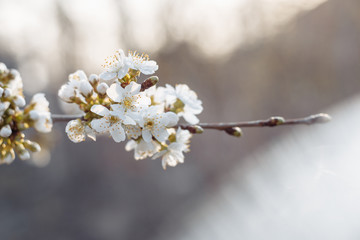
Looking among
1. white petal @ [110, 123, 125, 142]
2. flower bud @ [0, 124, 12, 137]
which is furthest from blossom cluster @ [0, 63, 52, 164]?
white petal @ [110, 123, 125, 142]

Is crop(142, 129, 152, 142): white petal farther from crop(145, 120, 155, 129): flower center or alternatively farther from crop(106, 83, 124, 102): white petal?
crop(106, 83, 124, 102): white petal

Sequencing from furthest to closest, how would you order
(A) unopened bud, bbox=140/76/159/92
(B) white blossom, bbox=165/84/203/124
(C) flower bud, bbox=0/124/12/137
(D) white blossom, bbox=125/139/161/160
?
(B) white blossom, bbox=165/84/203/124 < (D) white blossom, bbox=125/139/161/160 < (A) unopened bud, bbox=140/76/159/92 < (C) flower bud, bbox=0/124/12/137

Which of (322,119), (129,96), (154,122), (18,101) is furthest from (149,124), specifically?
(322,119)

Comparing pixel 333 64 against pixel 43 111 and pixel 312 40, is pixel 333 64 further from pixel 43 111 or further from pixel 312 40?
pixel 43 111

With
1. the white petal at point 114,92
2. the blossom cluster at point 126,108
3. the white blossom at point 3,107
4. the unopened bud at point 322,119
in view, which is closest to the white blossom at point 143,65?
the blossom cluster at point 126,108

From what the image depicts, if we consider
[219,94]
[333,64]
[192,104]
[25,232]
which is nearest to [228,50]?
[219,94]

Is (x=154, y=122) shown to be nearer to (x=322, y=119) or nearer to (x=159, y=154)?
(x=159, y=154)

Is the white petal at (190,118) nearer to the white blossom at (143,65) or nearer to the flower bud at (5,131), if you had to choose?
the white blossom at (143,65)
